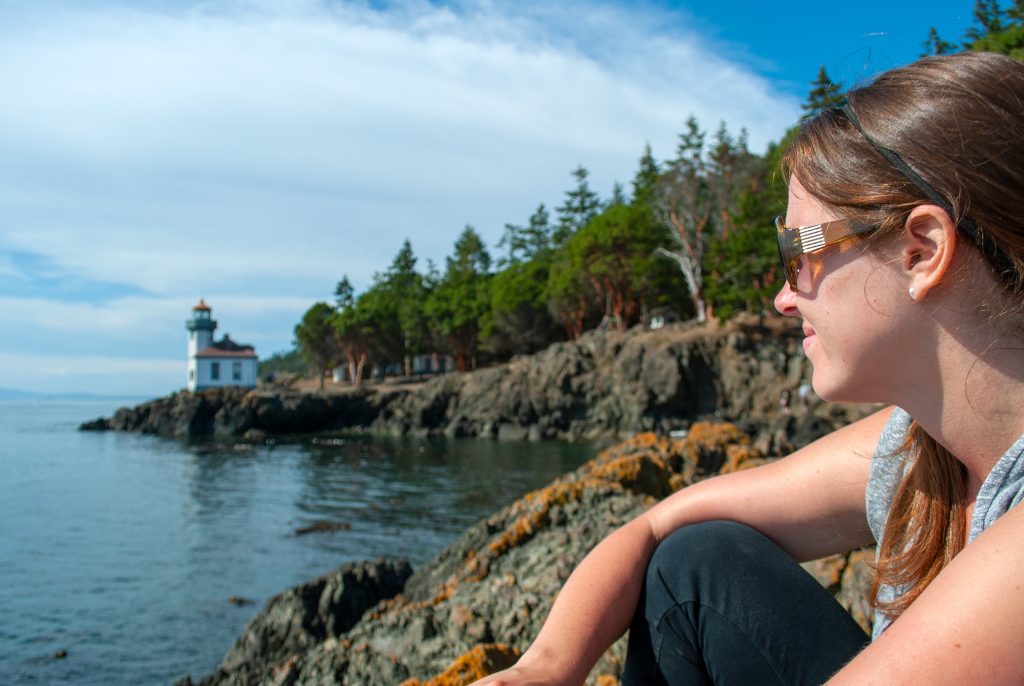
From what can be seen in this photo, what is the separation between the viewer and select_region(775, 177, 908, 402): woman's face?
1.36 m

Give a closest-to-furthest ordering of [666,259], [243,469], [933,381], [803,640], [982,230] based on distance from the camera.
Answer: [982,230], [933,381], [803,640], [243,469], [666,259]

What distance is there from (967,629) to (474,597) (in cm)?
302

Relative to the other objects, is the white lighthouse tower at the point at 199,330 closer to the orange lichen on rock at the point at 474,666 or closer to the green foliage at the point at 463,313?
the green foliage at the point at 463,313

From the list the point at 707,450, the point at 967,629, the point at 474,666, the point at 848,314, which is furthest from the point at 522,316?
the point at 967,629

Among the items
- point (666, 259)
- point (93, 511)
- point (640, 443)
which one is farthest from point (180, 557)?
point (666, 259)

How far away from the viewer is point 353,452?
35812 mm

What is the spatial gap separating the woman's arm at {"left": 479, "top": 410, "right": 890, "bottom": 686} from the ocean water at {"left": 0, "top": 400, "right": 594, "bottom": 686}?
783 centimetres

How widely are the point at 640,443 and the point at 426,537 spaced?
7713 millimetres

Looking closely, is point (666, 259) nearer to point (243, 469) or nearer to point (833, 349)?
point (243, 469)

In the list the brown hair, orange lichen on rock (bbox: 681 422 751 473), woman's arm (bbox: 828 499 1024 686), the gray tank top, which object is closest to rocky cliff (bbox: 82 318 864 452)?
orange lichen on rock (bbox: 681 422 751 473)

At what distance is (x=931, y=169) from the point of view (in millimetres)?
1256

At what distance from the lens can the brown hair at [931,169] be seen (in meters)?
1.22

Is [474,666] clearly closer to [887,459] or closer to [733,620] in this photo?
[733,620]

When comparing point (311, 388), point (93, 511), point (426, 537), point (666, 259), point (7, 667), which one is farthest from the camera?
point (311, 388)
